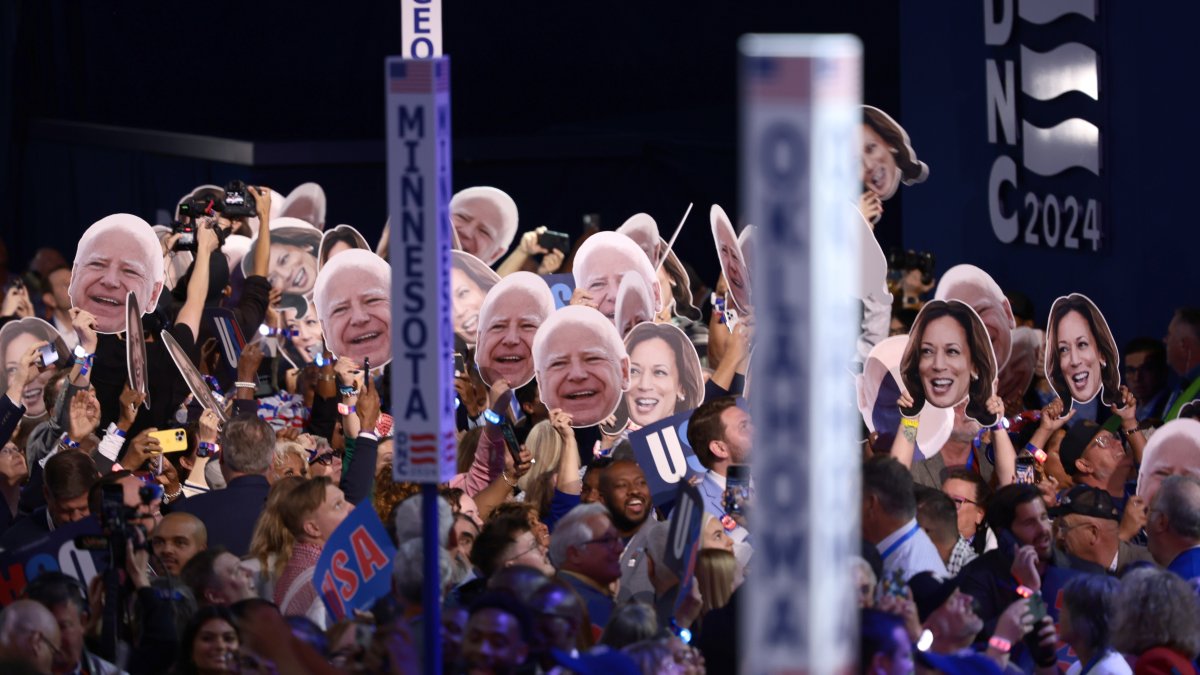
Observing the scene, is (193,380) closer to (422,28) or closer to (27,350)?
(27,350)

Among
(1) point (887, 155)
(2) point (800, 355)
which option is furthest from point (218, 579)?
(1) point (887, 155)

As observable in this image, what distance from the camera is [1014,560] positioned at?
17.7ft

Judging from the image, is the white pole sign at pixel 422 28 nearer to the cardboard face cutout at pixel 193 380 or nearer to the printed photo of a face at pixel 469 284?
the cardboard face cutout at pixel 193 380

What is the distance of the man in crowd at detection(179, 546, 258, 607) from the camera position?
5.14 m

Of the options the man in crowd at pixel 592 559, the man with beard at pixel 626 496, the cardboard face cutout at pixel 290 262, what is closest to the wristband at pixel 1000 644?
the man in crowd at pixel 592 559

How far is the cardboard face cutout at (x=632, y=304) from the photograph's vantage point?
8087 millimetres

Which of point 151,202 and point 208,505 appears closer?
point 208,505

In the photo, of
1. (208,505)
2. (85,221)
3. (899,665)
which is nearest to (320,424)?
(208,505)

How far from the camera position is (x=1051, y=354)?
7.66 m

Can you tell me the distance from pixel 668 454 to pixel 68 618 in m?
2.40

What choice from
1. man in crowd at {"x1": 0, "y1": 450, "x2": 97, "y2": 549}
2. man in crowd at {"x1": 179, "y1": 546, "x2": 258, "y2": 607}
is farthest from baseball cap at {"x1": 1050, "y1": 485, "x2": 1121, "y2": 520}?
man in crowd at {"x1": 0, "y1": 450, "x2": 97, "y2": 549}

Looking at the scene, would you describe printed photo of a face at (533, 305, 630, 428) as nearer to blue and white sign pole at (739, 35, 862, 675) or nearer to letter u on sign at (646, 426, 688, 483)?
letter u on sign at (646, 426, 688, 483)

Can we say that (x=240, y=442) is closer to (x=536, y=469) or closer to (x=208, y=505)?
(x=208, y=505)

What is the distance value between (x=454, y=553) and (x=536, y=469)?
1434 millimetres
